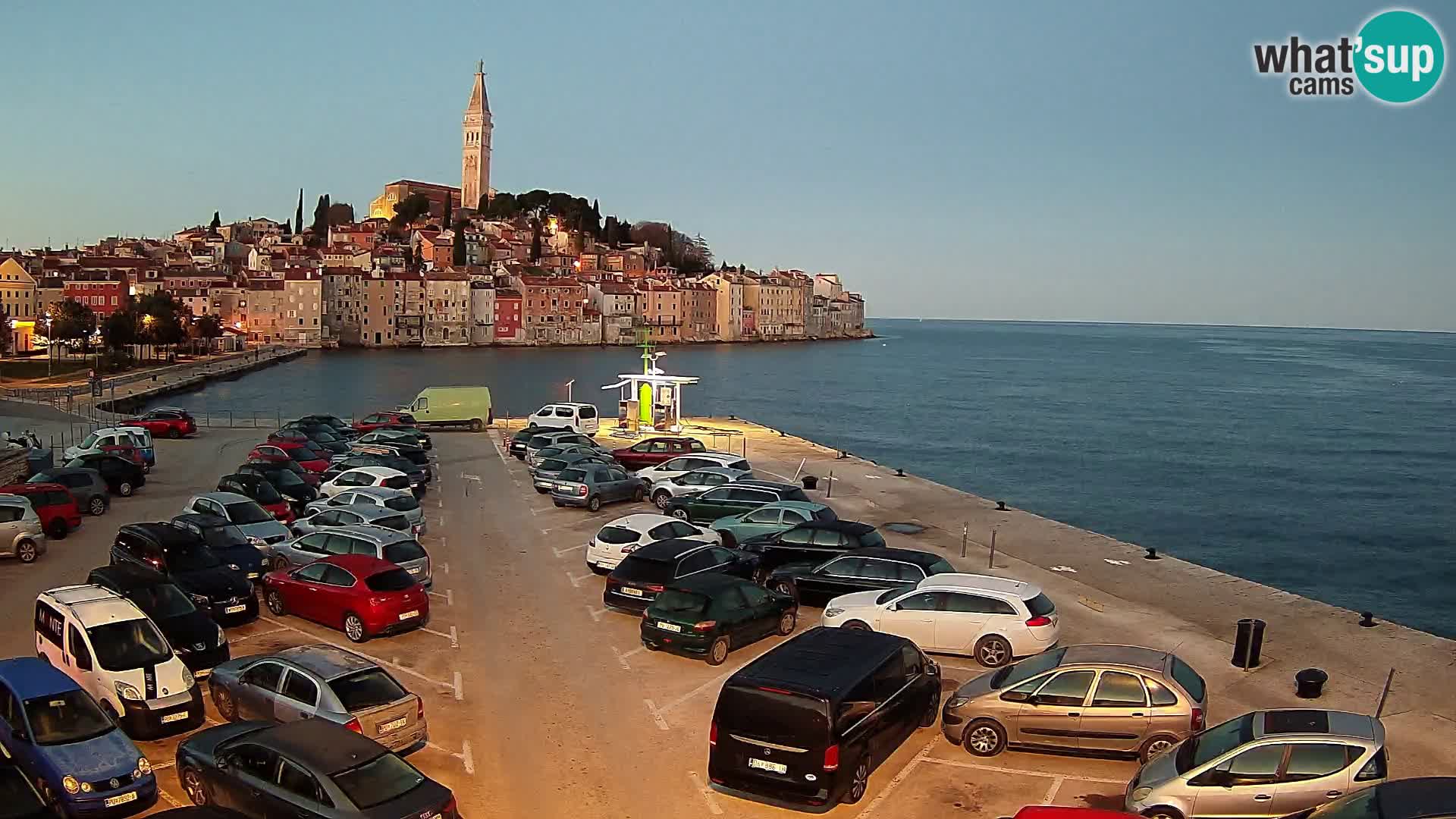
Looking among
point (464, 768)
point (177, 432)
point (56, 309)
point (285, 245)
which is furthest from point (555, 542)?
point (285, 245)

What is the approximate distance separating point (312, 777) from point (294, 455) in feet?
77.7

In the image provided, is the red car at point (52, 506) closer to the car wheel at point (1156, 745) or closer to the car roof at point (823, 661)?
the car roof at point (823, 661)

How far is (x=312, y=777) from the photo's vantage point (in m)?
7.83

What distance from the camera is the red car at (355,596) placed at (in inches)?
551

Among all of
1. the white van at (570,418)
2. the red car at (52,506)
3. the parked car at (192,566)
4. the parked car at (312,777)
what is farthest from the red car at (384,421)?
the parked car at (312,777)

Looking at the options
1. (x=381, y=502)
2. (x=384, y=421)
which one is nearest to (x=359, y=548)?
(x=381, y=502)

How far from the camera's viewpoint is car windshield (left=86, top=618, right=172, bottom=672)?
35.0 ft

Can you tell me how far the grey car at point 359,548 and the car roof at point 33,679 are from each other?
5.92 meters

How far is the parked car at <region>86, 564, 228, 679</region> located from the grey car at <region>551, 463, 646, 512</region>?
1149cm

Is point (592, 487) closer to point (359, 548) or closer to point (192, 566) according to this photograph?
point (359, 548)

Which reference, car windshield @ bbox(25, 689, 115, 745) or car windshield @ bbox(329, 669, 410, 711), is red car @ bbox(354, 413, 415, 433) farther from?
car windshield @ bbox(25, 689, 115, 745)

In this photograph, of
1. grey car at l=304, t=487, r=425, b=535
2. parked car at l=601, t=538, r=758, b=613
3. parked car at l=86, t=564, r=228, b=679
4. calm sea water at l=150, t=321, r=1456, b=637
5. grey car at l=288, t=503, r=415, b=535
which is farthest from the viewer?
calm sea water at l=150, t=321, r=1456, b=637

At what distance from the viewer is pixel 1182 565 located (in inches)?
827

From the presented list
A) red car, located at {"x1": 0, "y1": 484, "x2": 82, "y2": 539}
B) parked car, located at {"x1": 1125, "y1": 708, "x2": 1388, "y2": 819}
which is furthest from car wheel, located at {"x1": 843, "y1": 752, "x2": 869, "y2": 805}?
red car, located at {"x1": 0, "y1": 484, "x2": 82, "y2": 539}
